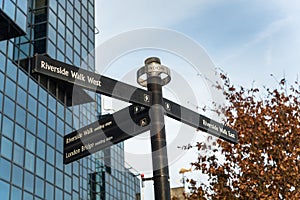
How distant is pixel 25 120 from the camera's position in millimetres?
27062

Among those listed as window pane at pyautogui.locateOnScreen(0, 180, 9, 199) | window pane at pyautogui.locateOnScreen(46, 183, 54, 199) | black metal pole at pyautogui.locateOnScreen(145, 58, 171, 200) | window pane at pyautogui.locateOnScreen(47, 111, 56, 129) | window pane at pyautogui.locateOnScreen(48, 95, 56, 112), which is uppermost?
window pane at pyautogui.locateOnScreen(48, 95, 56, 112)

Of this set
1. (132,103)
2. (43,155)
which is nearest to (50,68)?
(132,103)

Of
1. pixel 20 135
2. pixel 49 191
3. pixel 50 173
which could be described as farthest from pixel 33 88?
pixel 49 191

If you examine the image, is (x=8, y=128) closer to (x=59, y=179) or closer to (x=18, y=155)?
(x=18, y=155)

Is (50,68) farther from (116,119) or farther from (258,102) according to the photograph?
(258,102)

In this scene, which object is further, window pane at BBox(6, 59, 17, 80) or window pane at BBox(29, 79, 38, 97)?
window pane at BBox(29, 79, 38, 97)

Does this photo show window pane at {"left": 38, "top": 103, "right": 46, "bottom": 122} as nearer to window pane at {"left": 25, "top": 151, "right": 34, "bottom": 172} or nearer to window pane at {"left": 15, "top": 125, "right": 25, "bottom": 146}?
Answer: window pane at {"left": 15, "top": 125, "right": 25, "bottom": 146}

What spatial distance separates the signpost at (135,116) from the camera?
6.36m

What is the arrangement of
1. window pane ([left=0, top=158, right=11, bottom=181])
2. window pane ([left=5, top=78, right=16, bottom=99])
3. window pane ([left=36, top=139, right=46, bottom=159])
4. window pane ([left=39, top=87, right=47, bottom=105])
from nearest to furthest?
window pane ([left=0, top=158, right=11, bottom=181]), window pane ([left=5, top=78, right=16, bottom=99]), window pane ([left=36, top=139, right=46, bottom=159]), window pane ([left=39, top=87, right=47, bottom=105])

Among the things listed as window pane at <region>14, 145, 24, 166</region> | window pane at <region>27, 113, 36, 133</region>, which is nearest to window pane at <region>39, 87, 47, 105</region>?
window pane at <region>27, 113, 36, 133</region>

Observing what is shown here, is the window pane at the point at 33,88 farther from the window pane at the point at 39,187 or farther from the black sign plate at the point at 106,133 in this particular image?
the black sign plate at the point at 106,133

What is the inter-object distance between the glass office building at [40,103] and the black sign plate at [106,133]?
1417 cm

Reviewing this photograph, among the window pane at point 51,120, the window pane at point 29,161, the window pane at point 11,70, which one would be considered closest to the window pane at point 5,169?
the window pane at point 29,161

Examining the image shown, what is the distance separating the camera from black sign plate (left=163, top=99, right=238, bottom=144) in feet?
23.3
